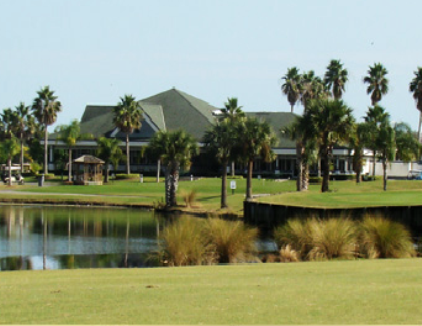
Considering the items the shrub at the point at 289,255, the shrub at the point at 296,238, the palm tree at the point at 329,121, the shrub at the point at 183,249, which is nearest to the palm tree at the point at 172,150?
the palm tree at the point at 329,121

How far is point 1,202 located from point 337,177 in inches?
1487

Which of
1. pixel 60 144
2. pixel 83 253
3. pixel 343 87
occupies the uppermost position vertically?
pixel 343 87

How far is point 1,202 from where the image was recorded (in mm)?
61969

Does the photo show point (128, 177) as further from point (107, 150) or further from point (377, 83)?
point (377, 83)

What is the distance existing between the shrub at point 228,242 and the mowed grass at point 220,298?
726cm

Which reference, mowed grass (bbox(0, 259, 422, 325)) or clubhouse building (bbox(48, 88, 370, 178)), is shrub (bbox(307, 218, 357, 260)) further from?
clubhouse building (bbox(48, 88, 370, 178))

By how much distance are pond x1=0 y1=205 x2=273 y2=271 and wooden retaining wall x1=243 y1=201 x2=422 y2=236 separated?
593cm

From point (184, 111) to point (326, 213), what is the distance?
198ft

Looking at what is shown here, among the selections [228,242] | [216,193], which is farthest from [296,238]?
[216,193]

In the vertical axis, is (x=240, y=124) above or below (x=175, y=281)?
above

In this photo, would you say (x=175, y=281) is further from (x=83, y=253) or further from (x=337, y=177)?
(x=337, y=177)

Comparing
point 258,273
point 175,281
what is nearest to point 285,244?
point 258,273

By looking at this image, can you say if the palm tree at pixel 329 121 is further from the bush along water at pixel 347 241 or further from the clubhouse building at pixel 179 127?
the clubhouse building at pixel 179 127

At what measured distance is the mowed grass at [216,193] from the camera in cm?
4647
